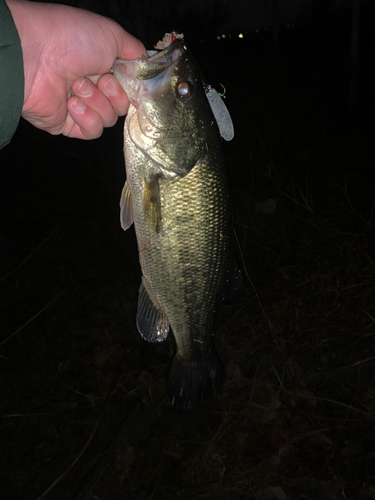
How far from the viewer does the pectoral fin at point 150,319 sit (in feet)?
A: 6.49

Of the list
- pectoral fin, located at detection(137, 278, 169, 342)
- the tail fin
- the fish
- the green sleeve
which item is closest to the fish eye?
the fish

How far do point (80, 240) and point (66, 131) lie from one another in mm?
4104

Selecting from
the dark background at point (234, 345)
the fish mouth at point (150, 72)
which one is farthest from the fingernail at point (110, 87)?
the dark background at point (234, 345)

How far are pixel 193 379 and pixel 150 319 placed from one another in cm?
54

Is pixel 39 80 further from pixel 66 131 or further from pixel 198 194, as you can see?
pixel 198 194

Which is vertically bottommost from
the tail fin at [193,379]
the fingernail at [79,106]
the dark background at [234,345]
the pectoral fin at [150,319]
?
the dark background at [234,345]

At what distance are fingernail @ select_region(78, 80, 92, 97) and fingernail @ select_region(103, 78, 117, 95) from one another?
0.27 feet

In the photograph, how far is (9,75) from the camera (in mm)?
1304

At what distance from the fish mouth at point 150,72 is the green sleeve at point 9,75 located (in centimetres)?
42

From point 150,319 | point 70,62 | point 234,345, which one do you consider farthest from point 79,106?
point 234,345

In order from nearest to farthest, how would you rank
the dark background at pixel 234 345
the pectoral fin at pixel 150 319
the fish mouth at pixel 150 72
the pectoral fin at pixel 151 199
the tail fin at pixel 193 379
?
the fish mouth at pixel 150 72 → the pectoral fin at pixel 151 199 → the pectoral fin at pixel 150 319 → the tail fin at pixel 193 379 → the dark background at pixel 234 345

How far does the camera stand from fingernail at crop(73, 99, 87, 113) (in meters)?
1.84

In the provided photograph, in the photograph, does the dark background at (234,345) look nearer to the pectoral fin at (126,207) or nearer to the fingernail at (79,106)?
the pectoral fin at (126,207)

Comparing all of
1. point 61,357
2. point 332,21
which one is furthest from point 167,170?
point 332,21
